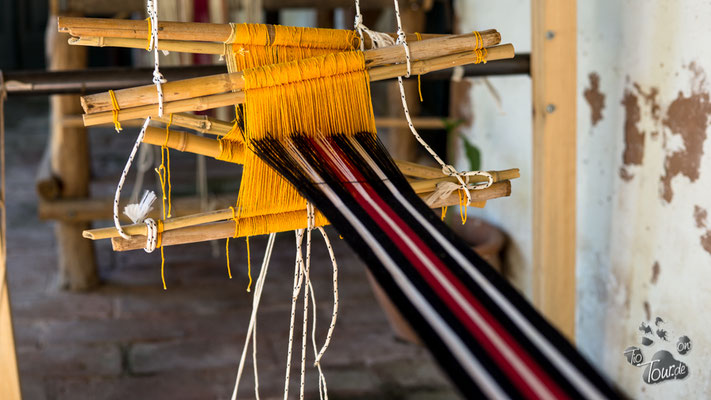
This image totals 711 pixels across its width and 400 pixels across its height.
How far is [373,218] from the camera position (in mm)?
1057

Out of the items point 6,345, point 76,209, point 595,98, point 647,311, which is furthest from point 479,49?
point 76,209

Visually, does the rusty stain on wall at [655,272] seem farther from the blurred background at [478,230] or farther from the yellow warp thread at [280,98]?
the yellow warp thread at [280,98]

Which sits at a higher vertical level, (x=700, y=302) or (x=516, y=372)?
(x=516, y=372)

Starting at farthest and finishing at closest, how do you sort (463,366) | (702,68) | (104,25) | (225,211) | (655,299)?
(655,299), (702,68), (225,211), (104,25), (463,366)

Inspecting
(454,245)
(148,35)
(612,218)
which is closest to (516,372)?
(454,245)

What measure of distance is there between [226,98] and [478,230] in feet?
5.36

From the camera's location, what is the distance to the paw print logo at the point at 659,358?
1536mm

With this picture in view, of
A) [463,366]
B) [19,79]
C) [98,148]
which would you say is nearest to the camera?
[463,366]

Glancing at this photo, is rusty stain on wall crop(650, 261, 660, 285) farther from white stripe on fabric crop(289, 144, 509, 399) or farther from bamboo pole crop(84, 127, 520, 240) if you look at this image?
white stripe on fabric crop(289, 144, 509, 399)

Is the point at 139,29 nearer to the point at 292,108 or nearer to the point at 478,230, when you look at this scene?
the point at 292,108

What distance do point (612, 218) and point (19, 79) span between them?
1369mm

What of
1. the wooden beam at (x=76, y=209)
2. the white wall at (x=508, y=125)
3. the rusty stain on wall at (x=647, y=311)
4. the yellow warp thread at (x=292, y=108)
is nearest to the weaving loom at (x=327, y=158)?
the yellow warp thread at (x=292, y=108)

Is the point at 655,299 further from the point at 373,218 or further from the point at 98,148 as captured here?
the point at 98,148

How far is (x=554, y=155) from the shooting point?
1.63 meters
